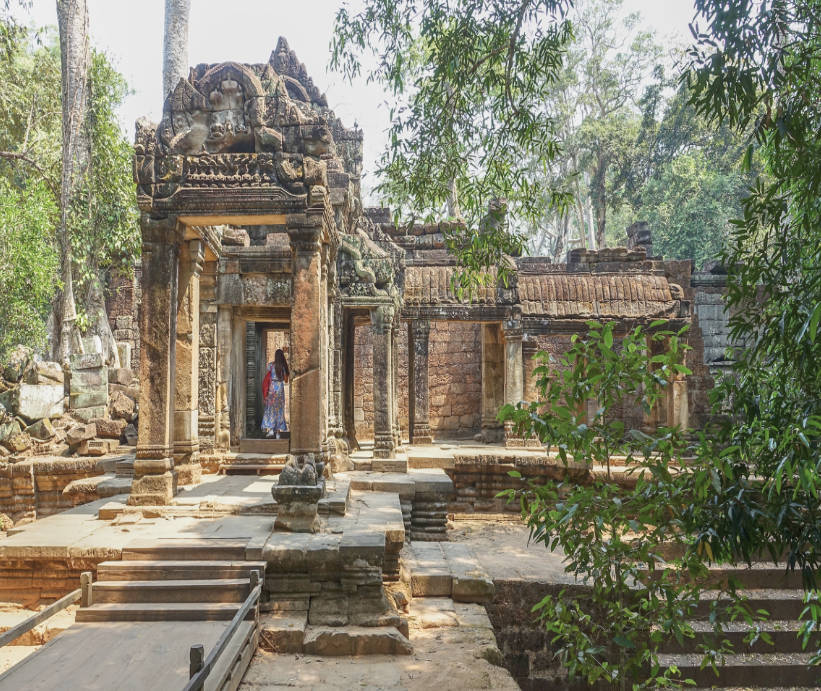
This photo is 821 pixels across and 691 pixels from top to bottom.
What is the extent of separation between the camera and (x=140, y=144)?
20.4 feet

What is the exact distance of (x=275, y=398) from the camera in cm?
1040

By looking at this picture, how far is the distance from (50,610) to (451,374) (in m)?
13.0

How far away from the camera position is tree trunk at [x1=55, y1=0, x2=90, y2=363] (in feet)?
46.5

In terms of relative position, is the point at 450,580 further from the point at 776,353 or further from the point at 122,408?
the point at 122,408

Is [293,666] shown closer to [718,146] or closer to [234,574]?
[234,574]

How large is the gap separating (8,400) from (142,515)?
8620mm

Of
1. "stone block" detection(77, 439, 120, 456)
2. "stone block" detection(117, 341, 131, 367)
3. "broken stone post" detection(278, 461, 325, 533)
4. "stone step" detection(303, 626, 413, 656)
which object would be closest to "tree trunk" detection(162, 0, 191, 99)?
"stone block" detection(117, 341, 131, 367)

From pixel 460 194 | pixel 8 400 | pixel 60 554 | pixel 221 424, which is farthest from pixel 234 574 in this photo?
pixel 8 400

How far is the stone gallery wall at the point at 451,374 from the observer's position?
1559 centimetres

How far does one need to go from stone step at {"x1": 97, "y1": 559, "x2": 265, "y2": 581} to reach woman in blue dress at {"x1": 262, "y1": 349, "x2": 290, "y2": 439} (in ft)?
18.5

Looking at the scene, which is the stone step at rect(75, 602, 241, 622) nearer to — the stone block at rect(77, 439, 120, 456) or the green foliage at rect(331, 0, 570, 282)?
the green foliage at rect(331, 0, 570, 282)

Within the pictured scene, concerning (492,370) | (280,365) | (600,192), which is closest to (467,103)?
(280,365)

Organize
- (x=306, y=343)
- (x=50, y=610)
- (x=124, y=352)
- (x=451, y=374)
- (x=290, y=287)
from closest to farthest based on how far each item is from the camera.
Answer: (x=50, y=610) → (x=306, y=343) → (x=290, y=287) → (x=451, y=374) → (x=124, y=352)

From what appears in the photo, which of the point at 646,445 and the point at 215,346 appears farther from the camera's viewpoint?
the point at 215,346
